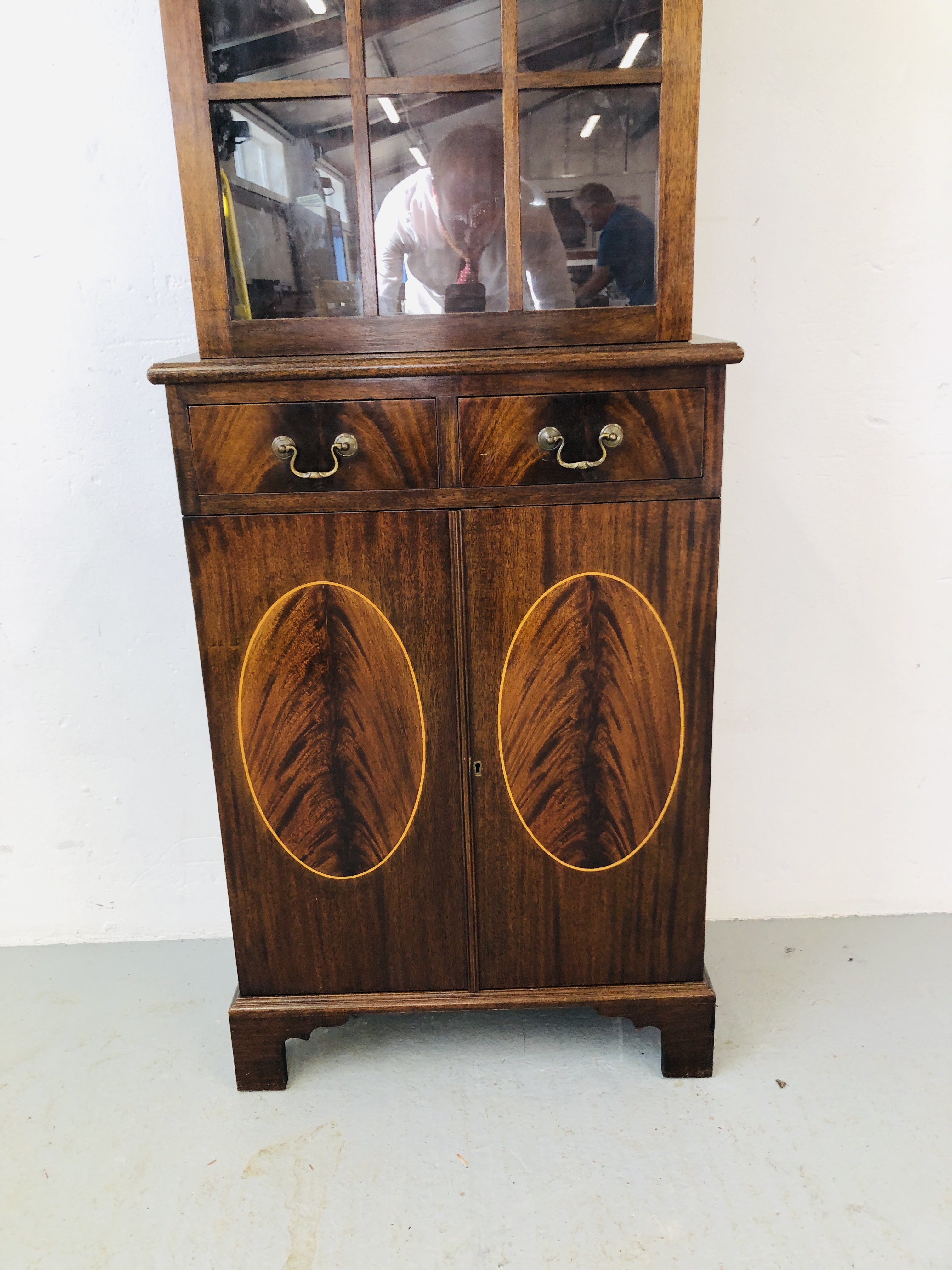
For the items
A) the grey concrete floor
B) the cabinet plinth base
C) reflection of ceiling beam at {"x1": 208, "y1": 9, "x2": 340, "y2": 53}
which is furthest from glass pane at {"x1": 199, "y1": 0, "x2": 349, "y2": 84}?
the grey concrete floor

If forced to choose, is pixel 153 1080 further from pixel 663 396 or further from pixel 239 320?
pixel 663 396

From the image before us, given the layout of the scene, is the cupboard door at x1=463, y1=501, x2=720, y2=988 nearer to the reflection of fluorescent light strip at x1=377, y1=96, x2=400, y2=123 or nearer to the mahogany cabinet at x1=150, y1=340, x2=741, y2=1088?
the mahogany cabinet at x1=150, y1=340, x2=741, y2=1088

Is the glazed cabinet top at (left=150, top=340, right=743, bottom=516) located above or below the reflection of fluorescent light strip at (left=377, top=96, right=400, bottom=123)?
below

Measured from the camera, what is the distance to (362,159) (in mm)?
1392

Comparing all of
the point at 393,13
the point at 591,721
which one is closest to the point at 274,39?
the point at 393,13

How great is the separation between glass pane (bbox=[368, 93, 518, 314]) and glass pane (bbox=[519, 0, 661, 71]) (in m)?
0.09

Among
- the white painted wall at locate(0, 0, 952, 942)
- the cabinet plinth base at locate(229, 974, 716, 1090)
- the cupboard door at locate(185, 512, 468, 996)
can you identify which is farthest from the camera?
the white painted wall at locate(0, 0, 952, 942)

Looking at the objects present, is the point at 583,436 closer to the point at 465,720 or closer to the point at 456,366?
the point at 456,366

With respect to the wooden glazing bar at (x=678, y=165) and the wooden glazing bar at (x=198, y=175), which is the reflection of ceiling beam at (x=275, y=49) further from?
the wooden glazing bar at (x=678, y=165)

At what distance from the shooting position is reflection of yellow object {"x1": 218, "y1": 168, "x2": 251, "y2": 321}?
141 cm

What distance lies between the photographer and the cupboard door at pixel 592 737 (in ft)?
4.74

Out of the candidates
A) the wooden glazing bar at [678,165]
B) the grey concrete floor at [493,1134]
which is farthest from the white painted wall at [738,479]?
the wooden glazing bar at [678,165]

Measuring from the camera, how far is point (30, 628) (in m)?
1.96

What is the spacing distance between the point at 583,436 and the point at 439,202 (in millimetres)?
397
